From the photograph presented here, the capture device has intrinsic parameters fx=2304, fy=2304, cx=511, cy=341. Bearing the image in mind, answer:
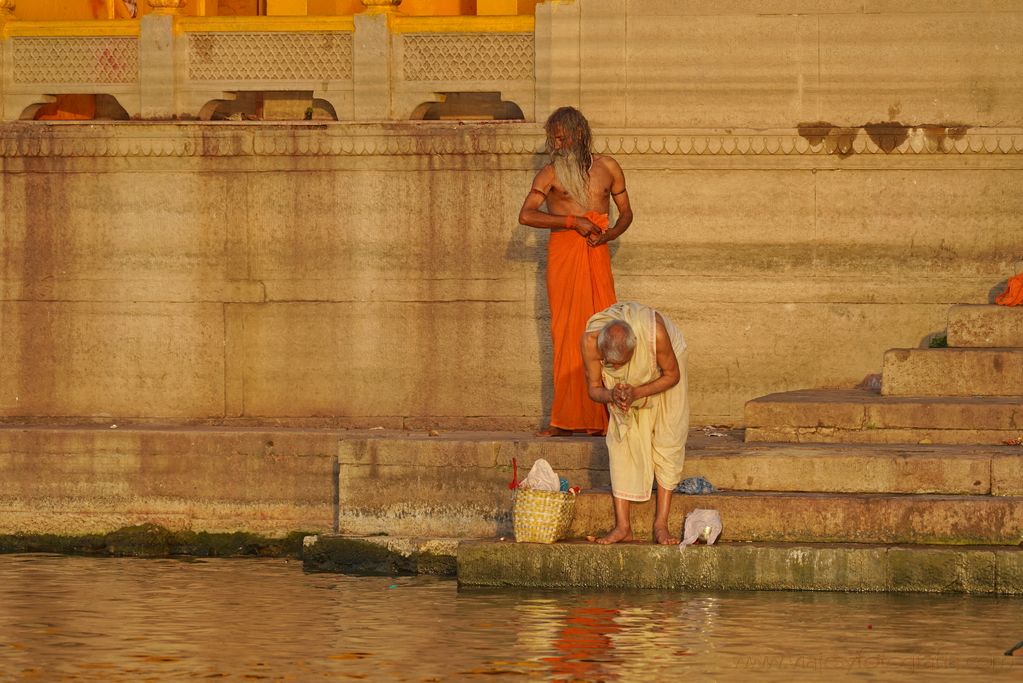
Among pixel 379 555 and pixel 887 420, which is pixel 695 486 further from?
pixel 379 555

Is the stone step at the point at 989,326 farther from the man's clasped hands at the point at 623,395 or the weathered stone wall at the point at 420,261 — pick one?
the man's clasped hands at the point at 623,395

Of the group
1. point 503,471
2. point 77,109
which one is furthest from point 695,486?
point 77,109

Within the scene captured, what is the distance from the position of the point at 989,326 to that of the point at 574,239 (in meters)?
2.48

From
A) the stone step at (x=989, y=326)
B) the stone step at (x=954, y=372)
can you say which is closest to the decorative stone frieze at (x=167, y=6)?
the stone step at (x=954, y=372)

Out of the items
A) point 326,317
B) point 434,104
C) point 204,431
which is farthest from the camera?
point 434,104

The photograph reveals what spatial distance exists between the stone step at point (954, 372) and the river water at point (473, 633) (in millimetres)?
2146

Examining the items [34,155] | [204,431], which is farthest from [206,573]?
[34,155]

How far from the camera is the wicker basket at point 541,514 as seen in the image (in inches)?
440

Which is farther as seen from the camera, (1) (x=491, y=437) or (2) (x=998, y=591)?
(1) (x=491, y=437)

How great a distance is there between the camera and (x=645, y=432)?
11203 millimetres

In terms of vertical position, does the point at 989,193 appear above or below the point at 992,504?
above

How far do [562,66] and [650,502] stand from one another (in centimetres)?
365

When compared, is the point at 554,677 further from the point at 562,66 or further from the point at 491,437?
the point at 562,66

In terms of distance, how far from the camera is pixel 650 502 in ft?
37.3
